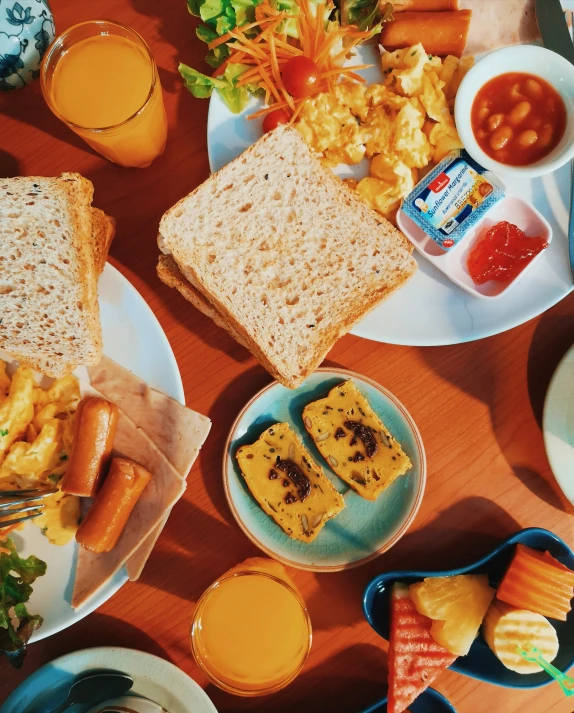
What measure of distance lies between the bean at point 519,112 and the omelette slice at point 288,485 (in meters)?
1.28

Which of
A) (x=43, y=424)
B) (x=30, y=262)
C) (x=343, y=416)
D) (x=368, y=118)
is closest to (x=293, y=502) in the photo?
(x=343, y=416)

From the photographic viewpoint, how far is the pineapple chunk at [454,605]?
190 cm

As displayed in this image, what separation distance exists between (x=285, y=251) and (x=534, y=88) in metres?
0.99

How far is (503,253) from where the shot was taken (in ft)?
6.51

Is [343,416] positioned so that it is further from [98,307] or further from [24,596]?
[24,596]

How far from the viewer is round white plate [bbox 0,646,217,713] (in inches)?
76.9

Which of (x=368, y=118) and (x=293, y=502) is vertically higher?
(x=368, y=118)

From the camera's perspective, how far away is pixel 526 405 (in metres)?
2.15

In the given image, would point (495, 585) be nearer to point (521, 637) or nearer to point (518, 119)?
point (521, 637)

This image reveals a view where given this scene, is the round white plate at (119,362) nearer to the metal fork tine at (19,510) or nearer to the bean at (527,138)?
the metal fork tine at (19,510)

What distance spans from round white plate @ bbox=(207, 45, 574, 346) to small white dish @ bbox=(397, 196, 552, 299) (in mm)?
43

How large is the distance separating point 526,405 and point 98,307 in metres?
1.53

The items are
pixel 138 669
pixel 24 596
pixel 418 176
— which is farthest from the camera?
pixel 418 176

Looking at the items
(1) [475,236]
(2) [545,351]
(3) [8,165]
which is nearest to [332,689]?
(2) [545,351]
